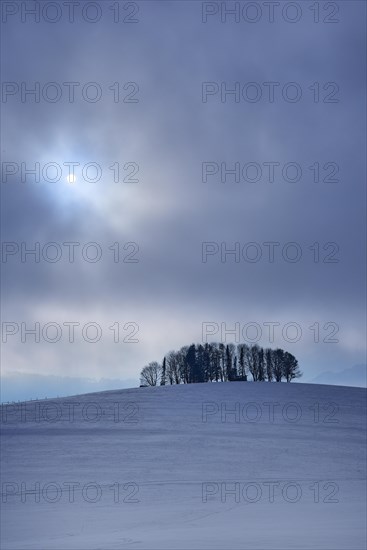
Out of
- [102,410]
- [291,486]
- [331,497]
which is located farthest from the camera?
[102,410]

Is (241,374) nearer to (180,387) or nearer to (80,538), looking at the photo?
(180,387)

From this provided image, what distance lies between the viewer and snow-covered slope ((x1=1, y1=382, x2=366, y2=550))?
1137 cm

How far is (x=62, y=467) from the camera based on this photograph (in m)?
19.7

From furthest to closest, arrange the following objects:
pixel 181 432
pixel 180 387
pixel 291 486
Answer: pixel 180 387, pixel 181 432, pixel 291 486

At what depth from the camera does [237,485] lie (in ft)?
57.8

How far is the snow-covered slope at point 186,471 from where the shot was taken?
11367 millimetres

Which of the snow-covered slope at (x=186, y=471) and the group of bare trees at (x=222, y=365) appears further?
the group of bare trees at (x=222, y=365)

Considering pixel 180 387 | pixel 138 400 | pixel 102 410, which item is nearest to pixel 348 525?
pixel 102 410

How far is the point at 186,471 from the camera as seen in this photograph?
770 inches

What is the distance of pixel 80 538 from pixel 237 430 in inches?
624

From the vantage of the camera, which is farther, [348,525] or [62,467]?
[62,467]

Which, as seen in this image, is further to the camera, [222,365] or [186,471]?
[222,365]

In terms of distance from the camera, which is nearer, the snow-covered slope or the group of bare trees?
the snow-covered slope

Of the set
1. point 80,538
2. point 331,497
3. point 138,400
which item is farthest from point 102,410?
point 80,538
